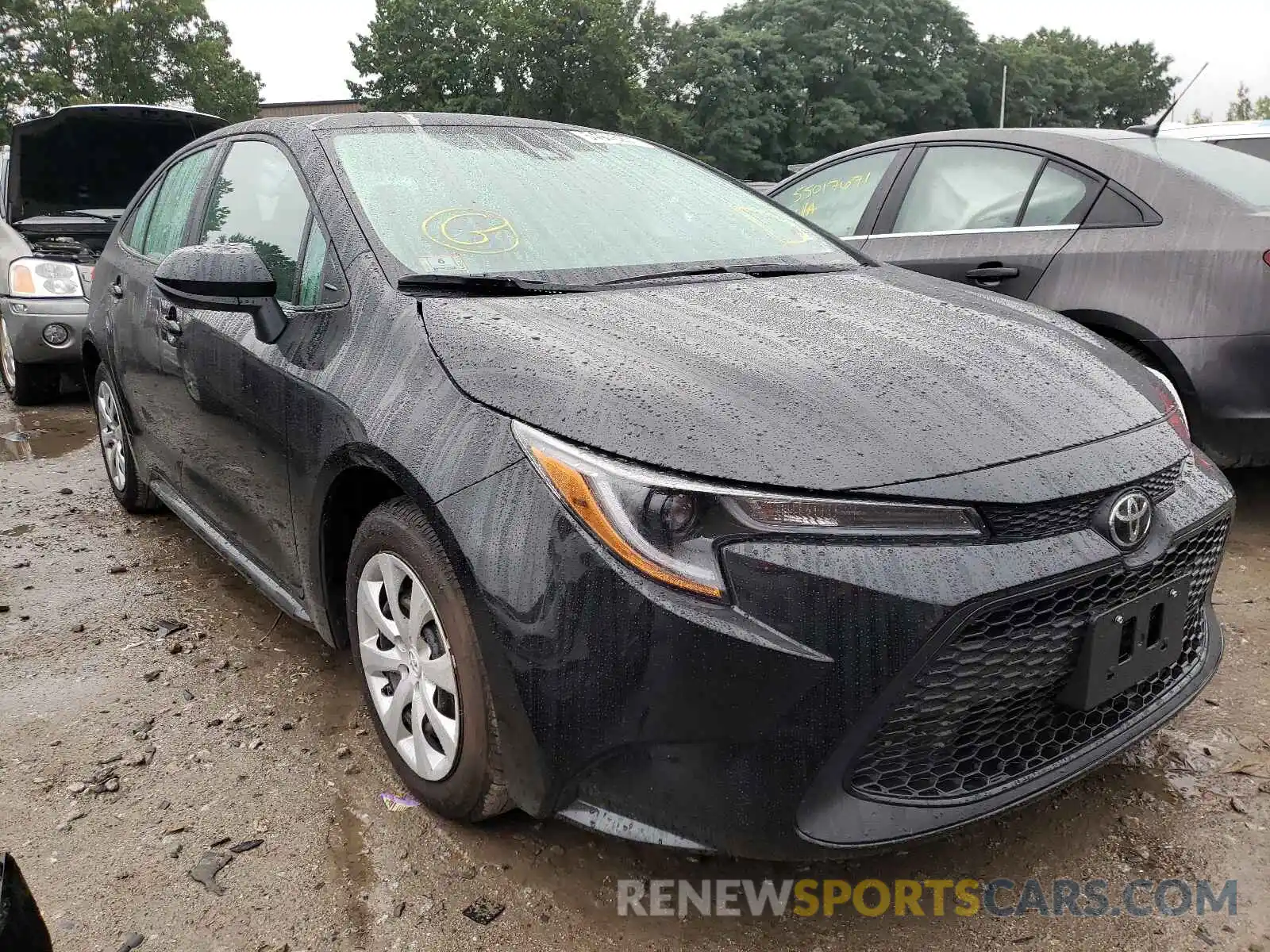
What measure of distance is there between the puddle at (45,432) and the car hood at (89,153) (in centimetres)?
128

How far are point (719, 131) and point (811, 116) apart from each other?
238 inches

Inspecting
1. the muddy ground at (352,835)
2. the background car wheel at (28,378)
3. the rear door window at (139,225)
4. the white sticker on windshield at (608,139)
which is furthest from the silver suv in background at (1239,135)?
the background car wheel at (28,378)

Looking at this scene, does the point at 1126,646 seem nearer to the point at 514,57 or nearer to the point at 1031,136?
the point at 1031,136

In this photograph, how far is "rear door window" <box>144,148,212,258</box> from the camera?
10.9 feet

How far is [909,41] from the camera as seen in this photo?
5106cm

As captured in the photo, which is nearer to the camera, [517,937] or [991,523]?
[991,523]

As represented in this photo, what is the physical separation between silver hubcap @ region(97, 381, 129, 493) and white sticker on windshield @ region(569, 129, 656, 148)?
215 centimetres

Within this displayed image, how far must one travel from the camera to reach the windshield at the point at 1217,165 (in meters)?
3.58

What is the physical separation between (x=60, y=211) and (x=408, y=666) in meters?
6.78

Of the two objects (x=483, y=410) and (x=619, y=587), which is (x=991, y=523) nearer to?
(x=619, y=587)

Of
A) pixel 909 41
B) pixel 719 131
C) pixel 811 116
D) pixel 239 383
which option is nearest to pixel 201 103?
pixel 719 131

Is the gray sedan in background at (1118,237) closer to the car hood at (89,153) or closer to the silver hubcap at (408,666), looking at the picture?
the silver hubcap at (408,666)

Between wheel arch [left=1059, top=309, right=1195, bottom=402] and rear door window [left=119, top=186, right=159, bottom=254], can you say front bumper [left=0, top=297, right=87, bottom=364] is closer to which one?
rear door window [left=119, top=186, right=159, bottom=254]

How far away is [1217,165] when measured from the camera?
3.82 meters
